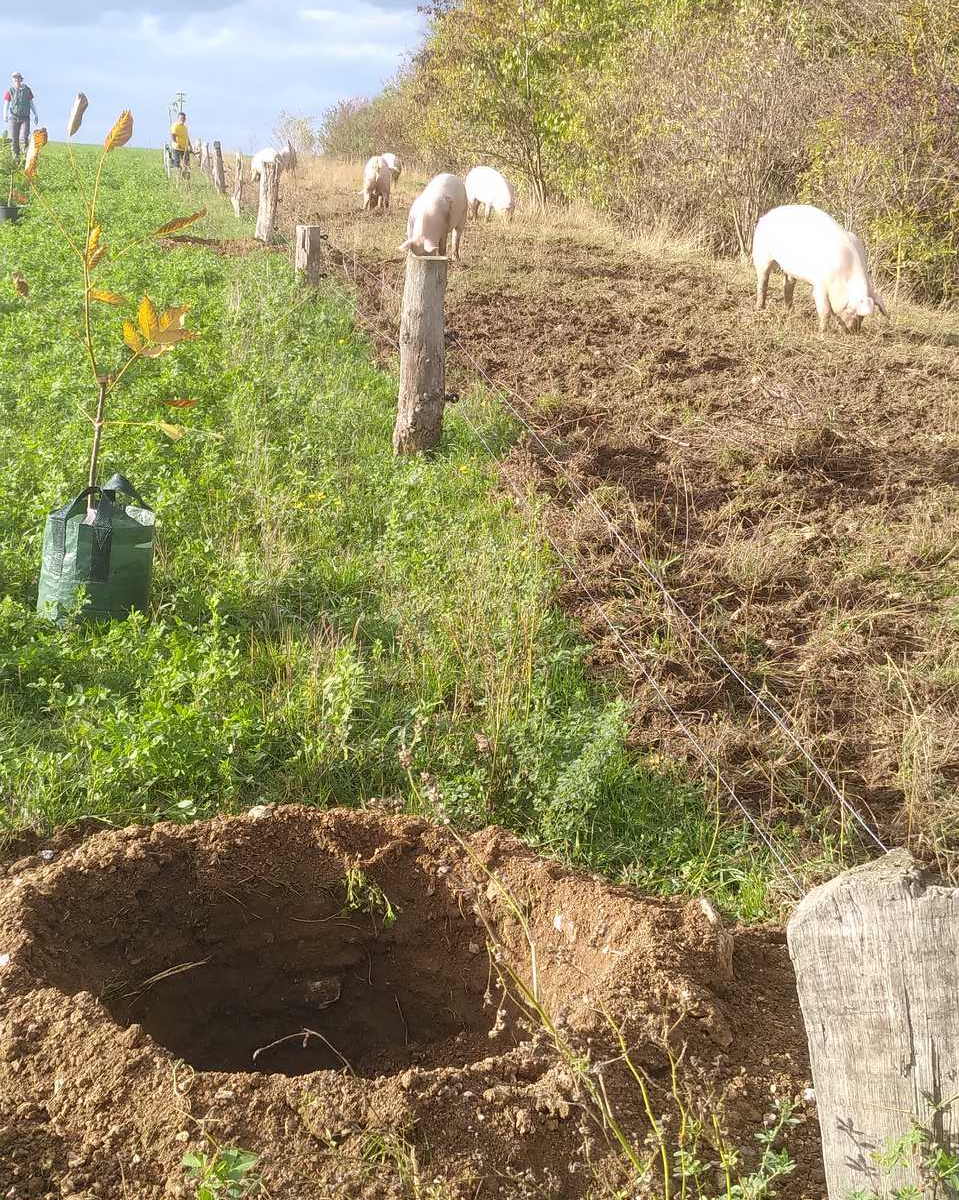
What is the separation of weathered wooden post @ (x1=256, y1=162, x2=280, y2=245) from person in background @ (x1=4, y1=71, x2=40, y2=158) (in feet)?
41.5

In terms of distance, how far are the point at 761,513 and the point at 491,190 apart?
1359cm

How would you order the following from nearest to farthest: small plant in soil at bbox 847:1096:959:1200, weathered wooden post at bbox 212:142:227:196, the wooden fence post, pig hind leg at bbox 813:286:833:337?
1. small plant in soil at bbox 847:1096:959:1200
2. the wooden fence post
3. pig hind leg at bbox 813:286:833:337
4. weathered wooden post at bbox 212:142:227:196

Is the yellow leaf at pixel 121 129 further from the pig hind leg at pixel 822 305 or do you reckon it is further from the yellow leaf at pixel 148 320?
the pig hind leg at pixel 822 305

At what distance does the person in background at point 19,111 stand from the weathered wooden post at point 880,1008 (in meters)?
27.3

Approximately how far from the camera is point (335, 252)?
46.1ft

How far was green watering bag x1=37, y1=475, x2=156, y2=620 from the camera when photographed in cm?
448

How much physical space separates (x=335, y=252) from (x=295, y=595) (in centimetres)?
1009

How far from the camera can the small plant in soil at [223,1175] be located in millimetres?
1910

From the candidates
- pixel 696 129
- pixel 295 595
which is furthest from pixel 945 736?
pixel 696 129

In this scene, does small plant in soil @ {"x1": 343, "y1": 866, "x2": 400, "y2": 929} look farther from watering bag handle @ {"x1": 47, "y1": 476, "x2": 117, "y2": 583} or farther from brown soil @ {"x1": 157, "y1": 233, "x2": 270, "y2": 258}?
brown soil @ {"x1": 157, "y1": 233, "x2": 270, "y2": 258}

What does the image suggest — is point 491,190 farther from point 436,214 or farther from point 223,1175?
point 223,1175

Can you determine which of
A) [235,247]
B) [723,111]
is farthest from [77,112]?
[723,111]

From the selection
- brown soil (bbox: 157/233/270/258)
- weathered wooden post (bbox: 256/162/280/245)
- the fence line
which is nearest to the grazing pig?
the fence line

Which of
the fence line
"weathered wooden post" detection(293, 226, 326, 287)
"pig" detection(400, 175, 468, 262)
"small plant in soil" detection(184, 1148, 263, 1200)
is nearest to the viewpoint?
"small plant in soil" detection(184, 1148, 263, 1200)
